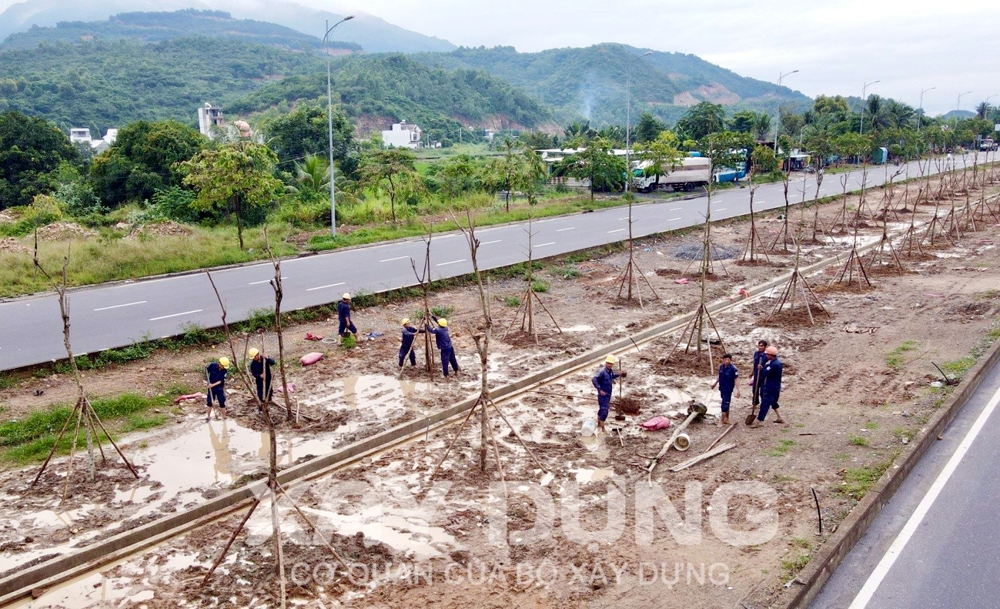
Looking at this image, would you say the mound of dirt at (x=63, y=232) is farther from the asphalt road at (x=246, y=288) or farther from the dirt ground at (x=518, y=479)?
the dirt ground at (x=518, y=479)

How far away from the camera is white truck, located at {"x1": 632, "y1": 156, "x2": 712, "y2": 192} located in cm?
4525

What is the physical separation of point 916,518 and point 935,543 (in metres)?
0.54

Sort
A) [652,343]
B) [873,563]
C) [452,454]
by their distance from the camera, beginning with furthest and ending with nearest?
[652,343]
[452,454]
[873,563]

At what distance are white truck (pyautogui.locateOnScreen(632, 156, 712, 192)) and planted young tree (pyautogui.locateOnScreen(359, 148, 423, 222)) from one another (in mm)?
19501

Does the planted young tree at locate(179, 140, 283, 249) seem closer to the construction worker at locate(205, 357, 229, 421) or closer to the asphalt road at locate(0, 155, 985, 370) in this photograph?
the asphalt road at locate(0, 155, 985, 370)

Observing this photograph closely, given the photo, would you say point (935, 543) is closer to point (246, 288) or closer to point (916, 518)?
point (916, 518)

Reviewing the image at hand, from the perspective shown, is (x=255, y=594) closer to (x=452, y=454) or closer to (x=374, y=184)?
(x=452, y=454)

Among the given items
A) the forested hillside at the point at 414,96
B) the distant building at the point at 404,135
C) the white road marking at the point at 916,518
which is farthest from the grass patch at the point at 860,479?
the forested hillside at the point at 414,96

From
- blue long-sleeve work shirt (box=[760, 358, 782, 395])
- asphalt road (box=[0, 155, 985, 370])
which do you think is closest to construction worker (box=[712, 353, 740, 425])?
blue long-sleeve work shirt (box=[760, 358, 782, 395])

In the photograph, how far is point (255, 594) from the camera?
685 centimetres

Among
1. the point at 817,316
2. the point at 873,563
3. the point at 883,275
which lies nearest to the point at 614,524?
the point at 873,563

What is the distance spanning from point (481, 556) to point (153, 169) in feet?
95.5

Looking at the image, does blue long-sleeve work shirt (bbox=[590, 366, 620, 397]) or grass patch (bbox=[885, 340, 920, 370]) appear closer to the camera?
blue long-sleeve work shirt (bbox=[590, 366, 620, 397])

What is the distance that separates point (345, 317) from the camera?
14742 mm
